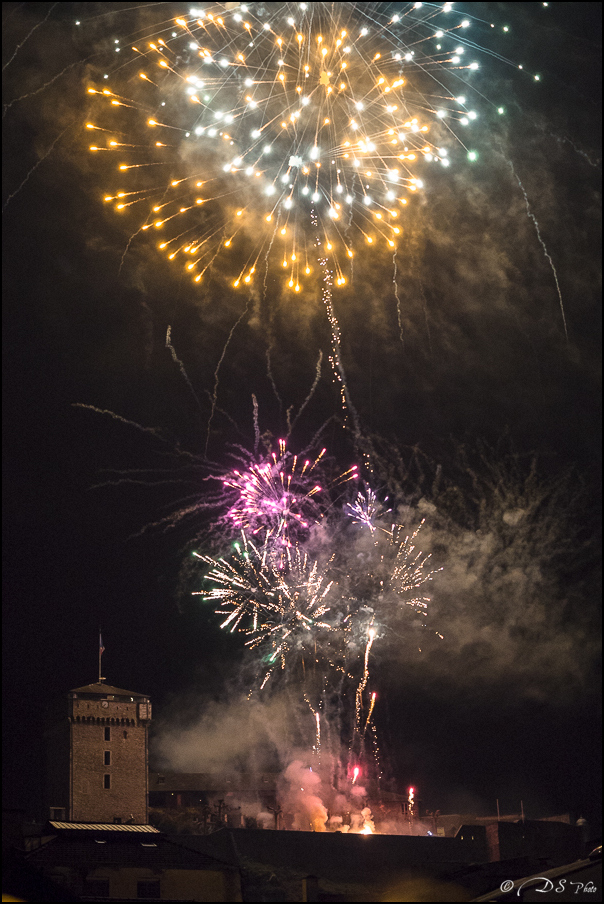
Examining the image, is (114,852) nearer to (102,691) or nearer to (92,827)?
(92,827)

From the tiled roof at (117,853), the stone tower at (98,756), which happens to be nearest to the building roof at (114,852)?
the tiled roof at (117,853)

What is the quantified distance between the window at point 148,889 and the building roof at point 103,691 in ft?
51.4

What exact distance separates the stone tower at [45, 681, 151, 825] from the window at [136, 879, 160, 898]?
40.0 ft

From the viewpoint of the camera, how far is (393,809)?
53250 millimetres

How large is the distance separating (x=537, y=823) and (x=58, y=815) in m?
22.2

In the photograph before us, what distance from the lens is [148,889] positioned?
3397 cm

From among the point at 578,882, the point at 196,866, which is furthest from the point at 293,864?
the point at 578,882

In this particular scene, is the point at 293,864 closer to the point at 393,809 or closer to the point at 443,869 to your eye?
the point at 443,869

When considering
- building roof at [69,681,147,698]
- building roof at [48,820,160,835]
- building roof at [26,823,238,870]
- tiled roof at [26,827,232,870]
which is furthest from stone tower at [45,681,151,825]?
tiled roof at [26,827,232,870]

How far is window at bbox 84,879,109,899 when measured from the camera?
3291cm

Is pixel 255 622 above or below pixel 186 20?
below

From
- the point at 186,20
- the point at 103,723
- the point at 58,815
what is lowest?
the point at 58,815

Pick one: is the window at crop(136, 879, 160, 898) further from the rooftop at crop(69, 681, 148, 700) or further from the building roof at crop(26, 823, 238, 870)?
the rooftop at crop(69, 681, 148, 700)

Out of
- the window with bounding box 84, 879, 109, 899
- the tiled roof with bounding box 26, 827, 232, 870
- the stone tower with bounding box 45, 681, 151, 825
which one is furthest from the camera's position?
the stone tower with bounding box 45, 681, 151, 825
